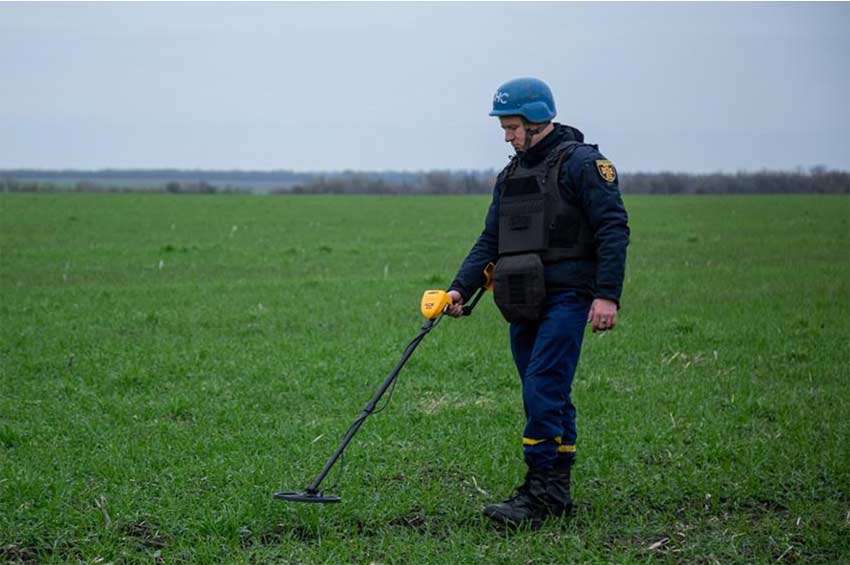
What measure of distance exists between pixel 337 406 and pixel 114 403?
74.1 inches

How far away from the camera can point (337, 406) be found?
30.2 ft

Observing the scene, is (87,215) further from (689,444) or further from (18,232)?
(689,444)

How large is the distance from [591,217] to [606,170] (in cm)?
28

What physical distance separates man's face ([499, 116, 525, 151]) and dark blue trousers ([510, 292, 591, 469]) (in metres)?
0.91

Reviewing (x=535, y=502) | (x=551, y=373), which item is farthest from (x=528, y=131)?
(x=535, y=502)

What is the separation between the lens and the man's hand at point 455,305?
661cm

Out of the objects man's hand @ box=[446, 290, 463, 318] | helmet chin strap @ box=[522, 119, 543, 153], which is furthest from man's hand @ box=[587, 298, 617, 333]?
helmet chin strap @ box=[522, 119, 543, 153]

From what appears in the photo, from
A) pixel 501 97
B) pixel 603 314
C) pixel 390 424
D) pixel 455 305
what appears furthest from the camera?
pixel 390 424

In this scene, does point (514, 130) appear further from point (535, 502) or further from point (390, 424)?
point (390, 424)

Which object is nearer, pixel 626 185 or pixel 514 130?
pixel 514 130

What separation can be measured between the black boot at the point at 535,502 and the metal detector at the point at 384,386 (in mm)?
917

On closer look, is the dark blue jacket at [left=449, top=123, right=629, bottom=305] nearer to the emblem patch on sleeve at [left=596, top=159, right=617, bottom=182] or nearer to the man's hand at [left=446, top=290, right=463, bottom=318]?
the emblem patch on sleeve at [left=596, top=159, right=617, bottom=182]

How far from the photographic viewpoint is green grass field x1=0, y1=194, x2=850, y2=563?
6.13 meters

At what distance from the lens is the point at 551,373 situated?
6242 millimetres
